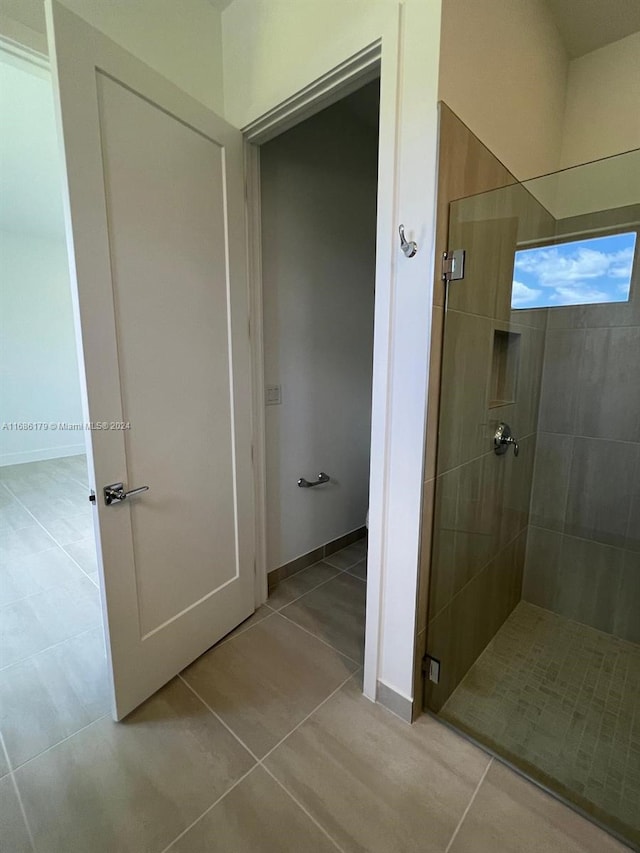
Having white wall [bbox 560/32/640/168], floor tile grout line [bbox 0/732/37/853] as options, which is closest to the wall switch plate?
floor tile grout line [bbox 0/732/37/853]

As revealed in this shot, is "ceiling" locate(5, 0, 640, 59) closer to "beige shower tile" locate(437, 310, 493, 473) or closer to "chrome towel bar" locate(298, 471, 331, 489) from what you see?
"beige shower tile" locate(437, 310, 493, 473)

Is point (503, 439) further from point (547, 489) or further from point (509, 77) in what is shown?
point (509, 77)

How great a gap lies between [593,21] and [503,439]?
179 centimetres

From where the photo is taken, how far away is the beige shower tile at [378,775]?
40.9 inches

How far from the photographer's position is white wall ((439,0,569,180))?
1.08m

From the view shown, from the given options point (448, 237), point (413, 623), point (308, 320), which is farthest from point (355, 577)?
point (448, 237)

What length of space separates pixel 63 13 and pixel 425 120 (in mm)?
1003

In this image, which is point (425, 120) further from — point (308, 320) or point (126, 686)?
point (126, 686)

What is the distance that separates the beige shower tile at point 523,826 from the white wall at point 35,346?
5661 millimetres

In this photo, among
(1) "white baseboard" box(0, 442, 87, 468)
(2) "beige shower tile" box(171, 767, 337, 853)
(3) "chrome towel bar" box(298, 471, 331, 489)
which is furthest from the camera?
(1) "white baseboard" box(0, 442, 87, 468)

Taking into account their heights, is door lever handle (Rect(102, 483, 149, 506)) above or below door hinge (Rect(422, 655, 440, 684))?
above

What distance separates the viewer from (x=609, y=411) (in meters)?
1.66

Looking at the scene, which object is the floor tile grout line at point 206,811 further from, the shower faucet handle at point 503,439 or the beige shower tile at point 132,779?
the shower faucet handle at point 503,439

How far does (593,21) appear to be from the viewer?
1579 mm
